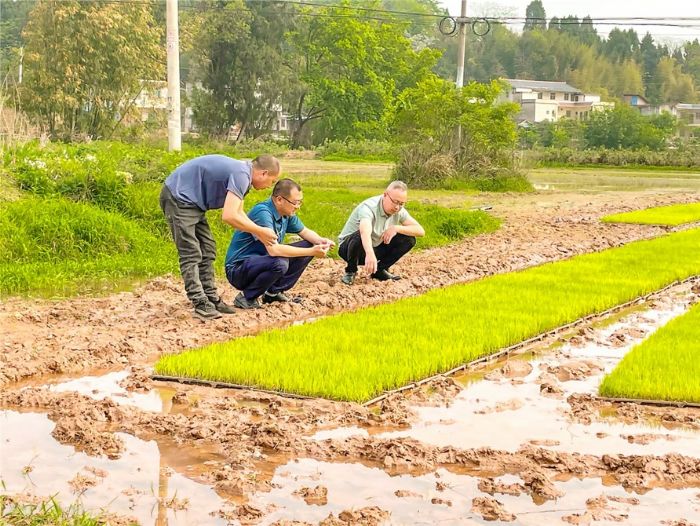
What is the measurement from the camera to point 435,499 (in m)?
4.46

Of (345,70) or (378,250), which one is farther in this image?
(345,70)

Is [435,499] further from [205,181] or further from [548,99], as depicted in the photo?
[548,99]

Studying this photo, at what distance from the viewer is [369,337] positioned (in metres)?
7.51

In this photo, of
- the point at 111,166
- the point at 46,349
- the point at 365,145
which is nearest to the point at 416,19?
the point at 365,145

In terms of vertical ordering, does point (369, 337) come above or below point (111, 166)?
below

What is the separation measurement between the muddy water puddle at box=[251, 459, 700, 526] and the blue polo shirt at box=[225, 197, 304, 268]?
12.1ft

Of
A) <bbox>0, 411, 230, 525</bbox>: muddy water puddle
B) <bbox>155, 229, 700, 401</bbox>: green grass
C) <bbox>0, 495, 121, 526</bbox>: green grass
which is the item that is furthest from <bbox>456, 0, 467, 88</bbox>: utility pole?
<bbox>0, 495, 121, 526</bbox>: green grass

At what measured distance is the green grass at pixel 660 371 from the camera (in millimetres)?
6176

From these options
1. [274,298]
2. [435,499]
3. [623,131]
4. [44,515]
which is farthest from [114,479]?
[623,131]

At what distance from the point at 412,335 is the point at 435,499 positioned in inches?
126

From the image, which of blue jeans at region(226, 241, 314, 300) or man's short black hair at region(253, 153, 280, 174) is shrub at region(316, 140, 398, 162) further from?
man's short black hair at region(253, 153, 280, 174)

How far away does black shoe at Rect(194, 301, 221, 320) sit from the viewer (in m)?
8.20

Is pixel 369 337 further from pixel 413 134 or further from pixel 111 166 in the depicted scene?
pixel 413 134

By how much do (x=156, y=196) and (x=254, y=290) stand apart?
454 centimetres
